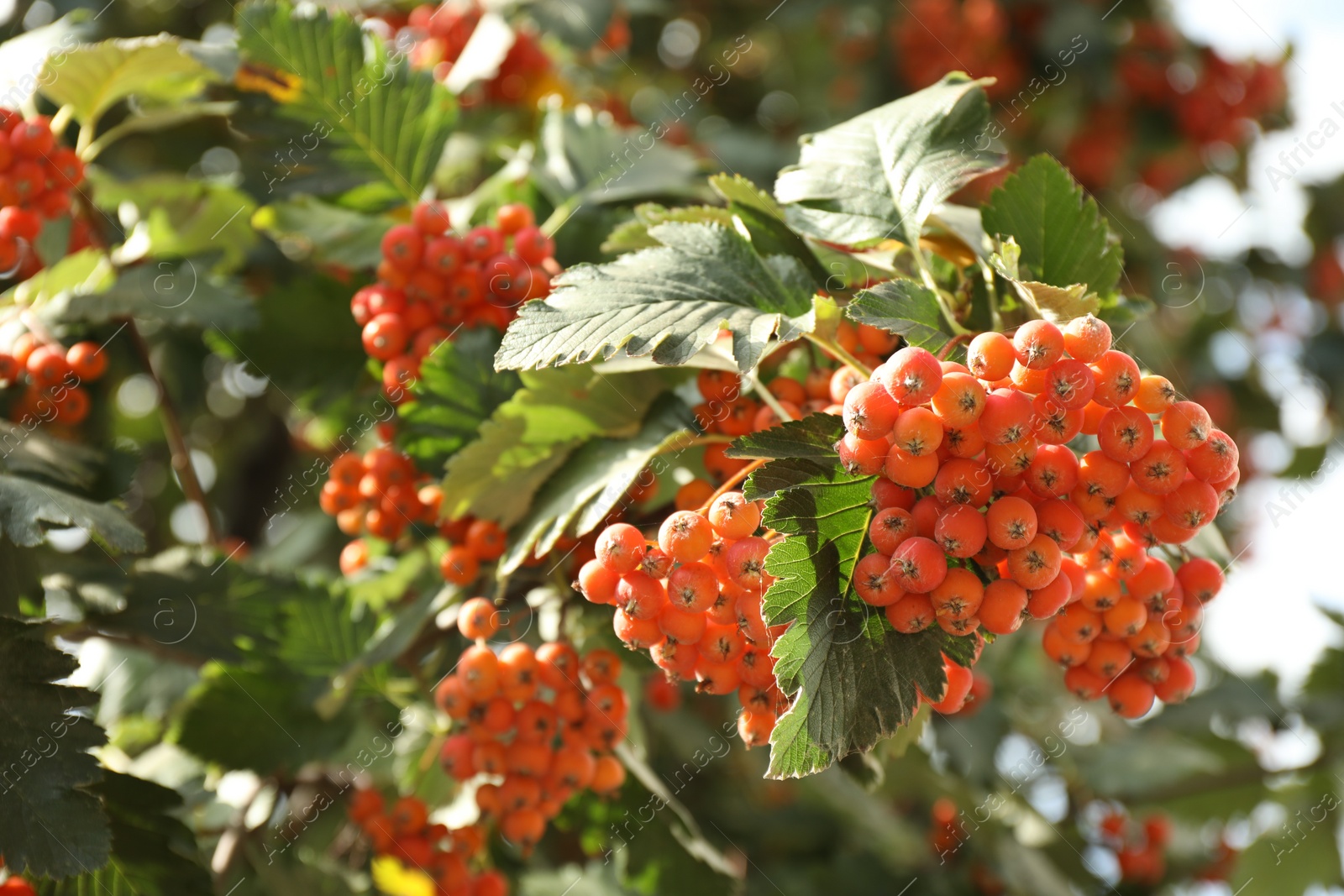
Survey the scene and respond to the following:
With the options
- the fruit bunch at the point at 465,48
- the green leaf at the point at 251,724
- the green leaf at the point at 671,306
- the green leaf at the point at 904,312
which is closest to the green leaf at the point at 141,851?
the green leaf at the point at 251,724

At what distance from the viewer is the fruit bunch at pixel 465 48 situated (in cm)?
357

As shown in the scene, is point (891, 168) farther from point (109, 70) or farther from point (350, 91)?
point (109, 70)

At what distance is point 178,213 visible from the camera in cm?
271

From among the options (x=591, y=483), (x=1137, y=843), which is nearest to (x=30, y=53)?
(x=591, y=483)

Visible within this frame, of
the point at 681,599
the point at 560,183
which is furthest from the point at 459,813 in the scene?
the point at 560,183

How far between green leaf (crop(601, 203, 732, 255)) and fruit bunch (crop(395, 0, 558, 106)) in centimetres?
181

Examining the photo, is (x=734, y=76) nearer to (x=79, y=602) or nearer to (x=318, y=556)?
(x=318, y=556)

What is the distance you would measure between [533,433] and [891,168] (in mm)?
824

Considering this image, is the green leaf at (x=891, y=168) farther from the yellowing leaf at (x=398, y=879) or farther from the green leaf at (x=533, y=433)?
A: the yellowing leaf at (x=398, y=879)

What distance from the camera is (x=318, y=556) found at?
4.10 meters

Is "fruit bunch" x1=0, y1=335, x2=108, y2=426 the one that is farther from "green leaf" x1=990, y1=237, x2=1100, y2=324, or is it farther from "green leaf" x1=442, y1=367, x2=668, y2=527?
"green leaf" x1=990, y1=237, x2=1100, y2=324

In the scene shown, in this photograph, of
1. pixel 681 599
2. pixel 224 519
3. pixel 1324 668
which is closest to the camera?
pixel 681 599

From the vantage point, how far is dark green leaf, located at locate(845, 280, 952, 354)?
1.49 metres

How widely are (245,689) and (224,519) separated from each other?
207 centimetres
